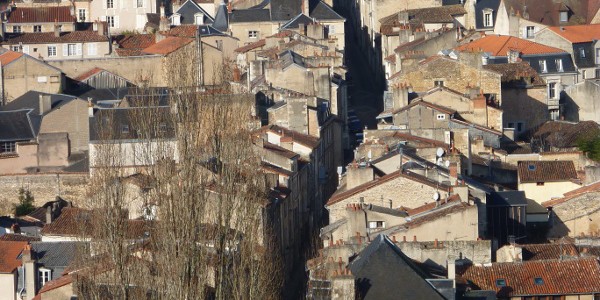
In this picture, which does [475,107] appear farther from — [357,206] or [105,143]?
[357,206]

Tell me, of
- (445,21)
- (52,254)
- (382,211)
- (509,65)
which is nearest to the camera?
(382,211)

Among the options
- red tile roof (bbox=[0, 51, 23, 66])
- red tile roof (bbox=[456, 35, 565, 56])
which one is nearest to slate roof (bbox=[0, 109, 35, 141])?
red tile roof (bbox=[0, 51, 23, 66])

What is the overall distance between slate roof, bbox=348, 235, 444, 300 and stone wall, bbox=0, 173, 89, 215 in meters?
22.9

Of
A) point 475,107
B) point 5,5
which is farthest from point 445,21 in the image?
point 5,5

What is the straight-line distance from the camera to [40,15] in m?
83.0

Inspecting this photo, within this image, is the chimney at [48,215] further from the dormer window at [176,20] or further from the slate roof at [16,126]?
the dormer window at [176,20]

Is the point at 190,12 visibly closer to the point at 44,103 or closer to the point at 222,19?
the point at 222,19

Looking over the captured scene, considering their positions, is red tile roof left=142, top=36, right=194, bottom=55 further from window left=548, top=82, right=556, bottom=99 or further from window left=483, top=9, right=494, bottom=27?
window left=548, top=82, right=556, bottom=99

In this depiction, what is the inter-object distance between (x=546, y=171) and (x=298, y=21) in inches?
1050

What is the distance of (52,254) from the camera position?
148 feet

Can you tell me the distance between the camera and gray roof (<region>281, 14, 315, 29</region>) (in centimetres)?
7362

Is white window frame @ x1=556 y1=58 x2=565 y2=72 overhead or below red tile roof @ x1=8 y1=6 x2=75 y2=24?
below

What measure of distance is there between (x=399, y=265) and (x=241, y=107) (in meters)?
19.0

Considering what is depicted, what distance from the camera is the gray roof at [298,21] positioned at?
73.6 meters
